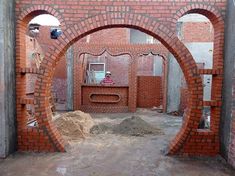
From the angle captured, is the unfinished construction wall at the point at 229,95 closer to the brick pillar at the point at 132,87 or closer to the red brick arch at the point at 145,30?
the red brick arch at the point at 145,30

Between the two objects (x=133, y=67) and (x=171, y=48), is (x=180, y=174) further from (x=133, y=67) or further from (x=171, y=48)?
(x=133, y=67)

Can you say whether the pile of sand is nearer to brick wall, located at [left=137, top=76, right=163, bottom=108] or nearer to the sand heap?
the sand heap

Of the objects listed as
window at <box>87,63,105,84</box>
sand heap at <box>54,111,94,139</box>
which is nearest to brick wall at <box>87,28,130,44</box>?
Answer: window at <box>87,63,105,84</box>

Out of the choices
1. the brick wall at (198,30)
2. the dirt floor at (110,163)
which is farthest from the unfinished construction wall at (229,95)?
the brick wall at (198,30)

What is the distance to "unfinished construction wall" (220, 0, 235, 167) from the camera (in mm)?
4742

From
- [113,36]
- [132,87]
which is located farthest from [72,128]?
[113,36]

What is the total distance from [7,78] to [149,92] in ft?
35.9

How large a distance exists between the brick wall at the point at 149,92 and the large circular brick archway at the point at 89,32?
9621 mm

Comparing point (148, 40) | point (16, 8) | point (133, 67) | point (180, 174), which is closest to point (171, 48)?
point (180, 174)

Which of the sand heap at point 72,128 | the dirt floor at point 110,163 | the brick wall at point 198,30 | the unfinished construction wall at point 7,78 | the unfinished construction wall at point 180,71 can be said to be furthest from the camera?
the brick wall at point 198,30

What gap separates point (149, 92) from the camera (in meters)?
15.2

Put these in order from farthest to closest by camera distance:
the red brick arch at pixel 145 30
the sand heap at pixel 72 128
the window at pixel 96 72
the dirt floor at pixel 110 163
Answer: the window at pixel 96 72
the sand heap at pixel 72 128
the red brick arch at pixel 145 30
the dirt floor at pixel 110 163

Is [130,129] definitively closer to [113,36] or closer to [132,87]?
[132,87]

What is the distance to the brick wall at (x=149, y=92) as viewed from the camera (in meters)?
15.1
